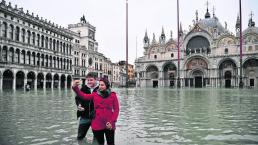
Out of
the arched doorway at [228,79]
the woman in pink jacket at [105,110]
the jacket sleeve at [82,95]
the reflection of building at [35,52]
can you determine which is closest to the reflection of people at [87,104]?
the jacket sleeve at [82,95]

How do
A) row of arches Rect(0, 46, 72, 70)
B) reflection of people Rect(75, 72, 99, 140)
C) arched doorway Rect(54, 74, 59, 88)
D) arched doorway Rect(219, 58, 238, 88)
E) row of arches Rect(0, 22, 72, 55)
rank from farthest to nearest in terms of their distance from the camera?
arched doorway Rect(219, 58, 238, 88), arched doorway Rect(54, 74, 59, 88), row of arches Rect(0, 22, 72, 55), row of arches Rect(0, 46, 72, 70), reflection of people Rect(75, 72, 99, 140)

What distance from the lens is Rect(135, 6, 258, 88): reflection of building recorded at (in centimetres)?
6519

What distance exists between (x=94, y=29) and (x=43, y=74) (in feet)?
116

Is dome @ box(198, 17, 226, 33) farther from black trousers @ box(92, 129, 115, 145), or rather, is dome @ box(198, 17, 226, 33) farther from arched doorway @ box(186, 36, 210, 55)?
black trousers @ box(92, 129, 115, 145)

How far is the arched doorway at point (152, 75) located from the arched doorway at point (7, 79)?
4416 centimetres

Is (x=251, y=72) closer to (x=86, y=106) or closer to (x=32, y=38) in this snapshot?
(x=32, y=38)

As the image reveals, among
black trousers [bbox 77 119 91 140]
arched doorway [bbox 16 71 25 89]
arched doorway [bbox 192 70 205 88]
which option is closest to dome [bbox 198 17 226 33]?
arched doorway [bbox 192 70 205 88]

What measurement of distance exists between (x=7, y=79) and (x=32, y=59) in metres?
7.97

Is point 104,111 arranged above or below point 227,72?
below

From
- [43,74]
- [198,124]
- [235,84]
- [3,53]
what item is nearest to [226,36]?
[235,84]

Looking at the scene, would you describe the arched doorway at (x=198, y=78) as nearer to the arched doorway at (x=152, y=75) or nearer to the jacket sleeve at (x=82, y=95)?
the arched doorway at (x=152, y=75)

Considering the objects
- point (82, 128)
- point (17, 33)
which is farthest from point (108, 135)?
point (17, 33)

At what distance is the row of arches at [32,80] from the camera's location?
45.7 metres

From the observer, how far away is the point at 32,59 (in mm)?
51938
